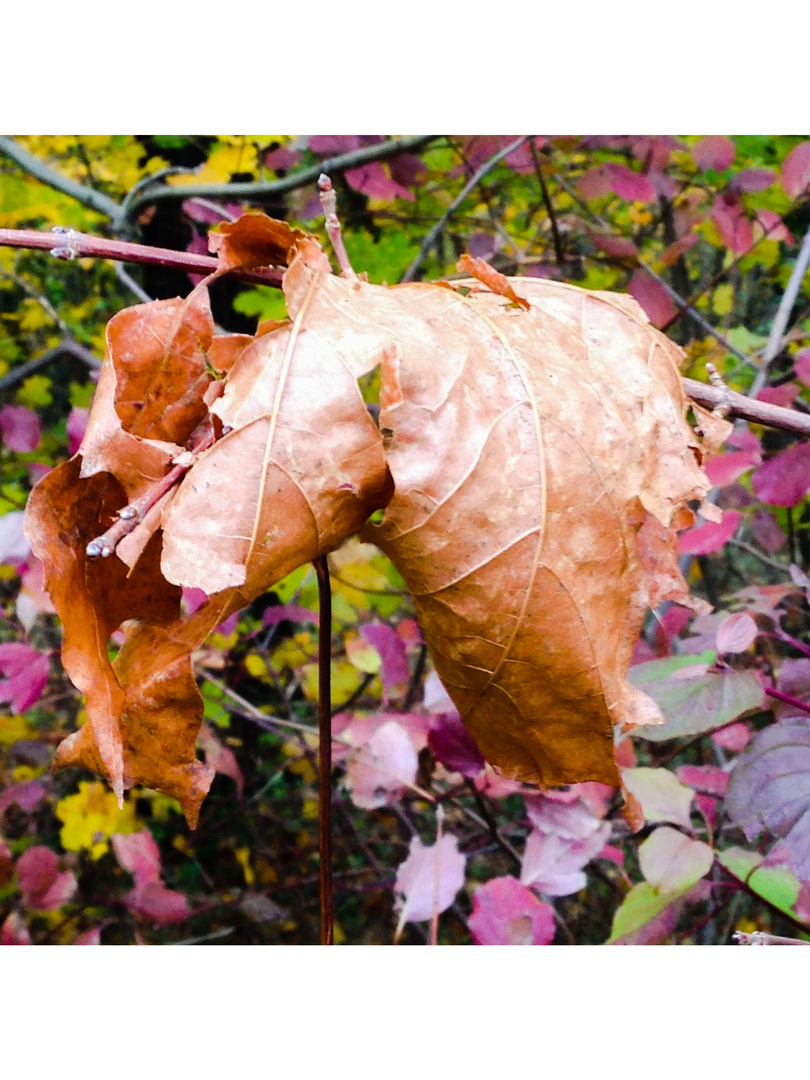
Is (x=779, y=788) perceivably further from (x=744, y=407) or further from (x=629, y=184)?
(x=629, y=184)

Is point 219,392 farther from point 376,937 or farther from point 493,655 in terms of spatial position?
point 376,937

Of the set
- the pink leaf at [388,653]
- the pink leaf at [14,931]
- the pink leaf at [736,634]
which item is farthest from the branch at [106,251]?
the pink leaf at [14,931]

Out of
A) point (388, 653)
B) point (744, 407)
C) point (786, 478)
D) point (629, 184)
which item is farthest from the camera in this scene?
point (629, 184)

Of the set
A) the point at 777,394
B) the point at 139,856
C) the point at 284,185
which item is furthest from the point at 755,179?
the point at 139,856

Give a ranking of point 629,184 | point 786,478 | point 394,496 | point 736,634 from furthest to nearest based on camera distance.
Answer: point 629,184 → point 786,478 → point 736,634 → point 394,496

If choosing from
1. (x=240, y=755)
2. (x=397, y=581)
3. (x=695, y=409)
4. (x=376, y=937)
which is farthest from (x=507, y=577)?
(x=376, y=937)

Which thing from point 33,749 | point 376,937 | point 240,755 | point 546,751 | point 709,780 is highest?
point 546,751

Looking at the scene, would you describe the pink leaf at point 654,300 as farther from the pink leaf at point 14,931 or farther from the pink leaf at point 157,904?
the pink leaf at point 14,931
